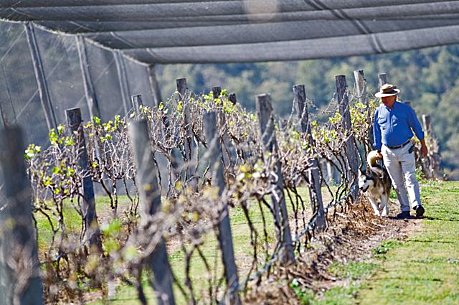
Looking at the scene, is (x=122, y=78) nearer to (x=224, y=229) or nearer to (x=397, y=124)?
(x=397, y=124)

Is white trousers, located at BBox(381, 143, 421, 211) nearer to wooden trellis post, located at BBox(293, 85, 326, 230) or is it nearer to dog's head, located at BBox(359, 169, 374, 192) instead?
dog's head, located at BBox(359, 169, 374, 192)

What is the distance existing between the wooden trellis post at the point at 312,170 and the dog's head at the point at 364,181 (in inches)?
60.8

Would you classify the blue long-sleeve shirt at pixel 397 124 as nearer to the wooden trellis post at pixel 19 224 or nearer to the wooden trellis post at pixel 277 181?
the wooden trellis post at pixel 277 181

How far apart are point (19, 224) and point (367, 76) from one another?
45.3 meters

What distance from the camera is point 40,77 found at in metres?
14.7

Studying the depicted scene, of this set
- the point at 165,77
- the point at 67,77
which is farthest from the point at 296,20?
the point at 165,77

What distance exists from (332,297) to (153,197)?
2.27m

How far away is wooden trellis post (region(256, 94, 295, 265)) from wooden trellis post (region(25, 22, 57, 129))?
6555mm

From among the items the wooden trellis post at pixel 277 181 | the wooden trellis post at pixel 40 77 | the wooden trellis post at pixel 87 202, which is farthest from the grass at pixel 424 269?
the wooden trellis post at pixel 40 77

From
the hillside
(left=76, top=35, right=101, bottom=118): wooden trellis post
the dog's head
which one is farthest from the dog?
the hillside

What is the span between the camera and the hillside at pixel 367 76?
48438 mm

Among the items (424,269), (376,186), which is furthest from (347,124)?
(424,269)

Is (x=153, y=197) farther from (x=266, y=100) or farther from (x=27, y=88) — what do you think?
(x=27, y=88)

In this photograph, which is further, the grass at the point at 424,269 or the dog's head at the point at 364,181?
the dog's head at the point at 364,181
